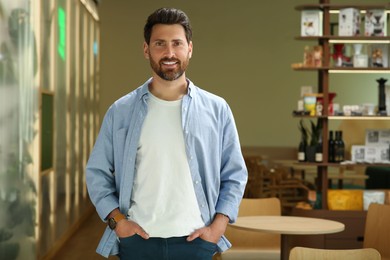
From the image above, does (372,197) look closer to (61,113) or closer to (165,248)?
(61,113)

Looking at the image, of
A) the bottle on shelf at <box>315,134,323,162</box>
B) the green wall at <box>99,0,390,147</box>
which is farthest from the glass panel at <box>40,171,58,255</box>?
the green wall at <box>99,0,390,147</box>

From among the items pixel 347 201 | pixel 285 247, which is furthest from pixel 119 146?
pixel 347 201

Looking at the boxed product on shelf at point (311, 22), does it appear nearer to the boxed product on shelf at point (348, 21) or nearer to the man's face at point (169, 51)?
the boxed product on shelf at point (348, 21)

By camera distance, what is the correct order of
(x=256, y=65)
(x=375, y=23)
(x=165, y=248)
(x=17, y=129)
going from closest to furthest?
(x=165, y=248), (x=17, y=129), (x=375, y=23), (x=256, y=65)

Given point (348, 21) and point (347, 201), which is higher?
point (348, 21)

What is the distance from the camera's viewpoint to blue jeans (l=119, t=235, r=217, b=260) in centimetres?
246

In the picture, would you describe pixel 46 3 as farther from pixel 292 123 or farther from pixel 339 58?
pixel 292 123

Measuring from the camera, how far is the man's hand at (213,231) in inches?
97.2

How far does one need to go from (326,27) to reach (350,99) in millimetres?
7661

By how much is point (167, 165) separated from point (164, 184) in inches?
2.4

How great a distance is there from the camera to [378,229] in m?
5.80

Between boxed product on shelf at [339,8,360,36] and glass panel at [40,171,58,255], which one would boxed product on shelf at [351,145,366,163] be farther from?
glass panel at [40,171,58,255]

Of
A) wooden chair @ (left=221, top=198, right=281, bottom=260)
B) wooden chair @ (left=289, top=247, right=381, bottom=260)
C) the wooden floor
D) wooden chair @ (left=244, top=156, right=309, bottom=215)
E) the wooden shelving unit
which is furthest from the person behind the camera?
wooden chair @ (left=244, top=156, right=309, bottom=215)

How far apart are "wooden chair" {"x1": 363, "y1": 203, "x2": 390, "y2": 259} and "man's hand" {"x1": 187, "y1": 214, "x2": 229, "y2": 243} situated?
345 cm
